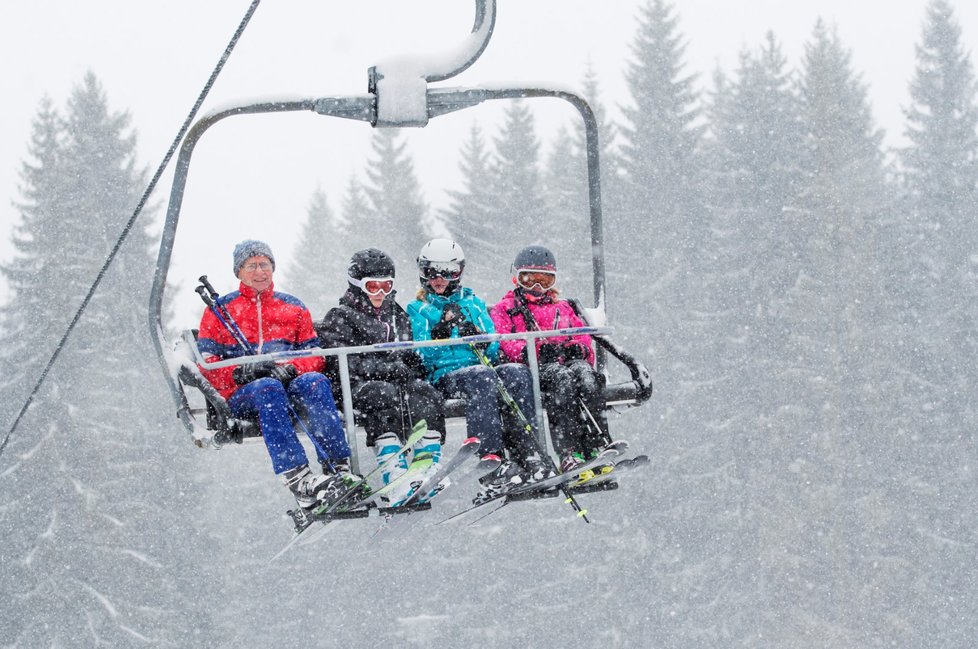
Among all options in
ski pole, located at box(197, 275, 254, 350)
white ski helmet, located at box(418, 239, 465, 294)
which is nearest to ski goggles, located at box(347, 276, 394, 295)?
white ski helmet, located at box(418, 239, 465, 294)

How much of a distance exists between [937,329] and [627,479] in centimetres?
960

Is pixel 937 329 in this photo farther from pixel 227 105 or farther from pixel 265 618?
pixel 227 105

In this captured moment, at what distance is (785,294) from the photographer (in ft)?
104

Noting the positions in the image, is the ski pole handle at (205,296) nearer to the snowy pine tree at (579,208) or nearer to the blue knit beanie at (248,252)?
the blue knit beanie at (248,252)

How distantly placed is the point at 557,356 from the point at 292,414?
5.65ft

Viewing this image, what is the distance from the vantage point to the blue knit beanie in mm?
6332

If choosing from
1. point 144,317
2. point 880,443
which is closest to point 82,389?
point 144,317

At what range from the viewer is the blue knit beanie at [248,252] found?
6.33 m

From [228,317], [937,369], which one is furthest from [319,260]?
[228,317]

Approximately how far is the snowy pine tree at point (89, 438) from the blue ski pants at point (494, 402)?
2087 cm

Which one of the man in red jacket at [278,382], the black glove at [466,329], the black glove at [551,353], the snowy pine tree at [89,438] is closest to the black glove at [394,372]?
the man in red jacket at [278,382]

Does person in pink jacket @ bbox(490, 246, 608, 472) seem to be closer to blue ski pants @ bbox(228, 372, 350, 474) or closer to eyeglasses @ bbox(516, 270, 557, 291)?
eyeglasses @ bbox(516, 270, 557, 291)

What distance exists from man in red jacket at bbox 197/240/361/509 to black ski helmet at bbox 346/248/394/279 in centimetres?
37

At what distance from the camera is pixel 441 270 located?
21.3 ft
